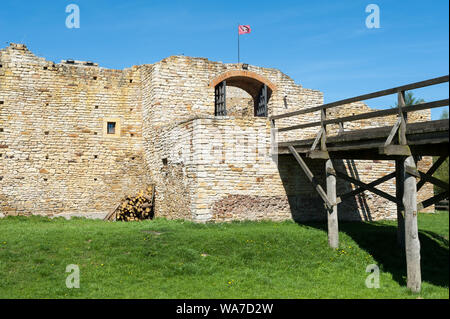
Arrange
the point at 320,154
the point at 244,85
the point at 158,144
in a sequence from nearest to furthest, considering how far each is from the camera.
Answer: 1. the point at 320,154
2. the point at 158,144
3. the point at 244,85

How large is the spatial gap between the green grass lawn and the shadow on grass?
24mm

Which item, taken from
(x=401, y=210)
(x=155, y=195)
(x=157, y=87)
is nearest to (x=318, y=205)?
(x=401, y=210)

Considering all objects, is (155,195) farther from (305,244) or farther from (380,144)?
(380,144)

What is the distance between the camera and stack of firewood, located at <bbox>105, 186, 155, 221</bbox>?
1519 centimetres

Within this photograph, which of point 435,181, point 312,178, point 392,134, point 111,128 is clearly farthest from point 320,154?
point 111,128

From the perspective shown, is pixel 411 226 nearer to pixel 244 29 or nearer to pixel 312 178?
pixel 312 178

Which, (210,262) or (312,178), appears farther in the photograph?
(312,178)

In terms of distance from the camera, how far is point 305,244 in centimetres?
995

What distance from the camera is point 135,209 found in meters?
15.3

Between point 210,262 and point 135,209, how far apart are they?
737 centimetres

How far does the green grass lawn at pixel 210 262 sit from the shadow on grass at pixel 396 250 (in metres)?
0.02

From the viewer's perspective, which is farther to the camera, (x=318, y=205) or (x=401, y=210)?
(x=318, y=205)

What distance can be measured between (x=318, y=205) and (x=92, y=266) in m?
7.48
